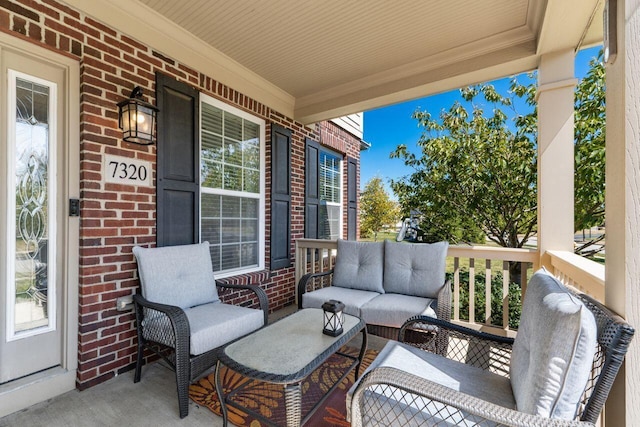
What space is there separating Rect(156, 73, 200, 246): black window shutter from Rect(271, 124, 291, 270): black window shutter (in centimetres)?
114

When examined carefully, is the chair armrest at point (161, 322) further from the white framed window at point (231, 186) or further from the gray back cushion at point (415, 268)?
the gray back cushion at point (415, 268)

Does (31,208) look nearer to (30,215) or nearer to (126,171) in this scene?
(30,215)

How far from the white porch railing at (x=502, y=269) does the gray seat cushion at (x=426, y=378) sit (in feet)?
2.13

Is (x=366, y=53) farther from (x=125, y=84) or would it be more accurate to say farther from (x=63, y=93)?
(x=63, y=93)

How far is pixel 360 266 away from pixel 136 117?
8.21 ft

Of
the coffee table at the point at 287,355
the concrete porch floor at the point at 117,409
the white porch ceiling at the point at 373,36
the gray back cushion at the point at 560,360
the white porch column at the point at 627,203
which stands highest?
the white porch ceiling at the point at 373,36

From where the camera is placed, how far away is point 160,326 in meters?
2.11

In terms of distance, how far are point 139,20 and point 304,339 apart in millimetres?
2832

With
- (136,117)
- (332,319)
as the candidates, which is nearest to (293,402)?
(332,319)

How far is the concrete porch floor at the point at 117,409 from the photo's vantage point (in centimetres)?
180

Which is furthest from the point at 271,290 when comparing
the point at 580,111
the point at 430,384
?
the point at 580,111

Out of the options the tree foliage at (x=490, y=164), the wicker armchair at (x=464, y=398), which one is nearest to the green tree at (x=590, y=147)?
the tree foliage at (x=490, y=164)

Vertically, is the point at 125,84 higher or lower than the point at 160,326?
higher

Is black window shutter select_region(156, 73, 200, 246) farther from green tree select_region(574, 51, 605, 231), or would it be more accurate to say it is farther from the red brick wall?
green tree select_region(574, 51, 605, 231)
